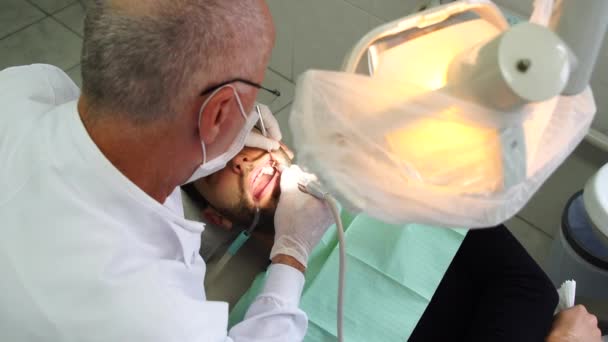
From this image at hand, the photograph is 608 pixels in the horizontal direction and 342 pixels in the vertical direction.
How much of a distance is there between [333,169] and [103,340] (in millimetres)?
498

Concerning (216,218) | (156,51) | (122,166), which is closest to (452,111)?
(156,51)

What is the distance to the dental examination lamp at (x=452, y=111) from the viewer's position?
18.6 inches

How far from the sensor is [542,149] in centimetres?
56

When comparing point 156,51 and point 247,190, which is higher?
point 156,51

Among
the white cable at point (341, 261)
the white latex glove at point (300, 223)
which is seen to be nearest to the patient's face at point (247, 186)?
the white latex glove at point (300, 223)

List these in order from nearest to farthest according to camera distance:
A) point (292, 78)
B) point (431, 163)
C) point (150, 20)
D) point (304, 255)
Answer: point (431, 163) < point (150, 20) < point (304, 255) < point (292, 78)

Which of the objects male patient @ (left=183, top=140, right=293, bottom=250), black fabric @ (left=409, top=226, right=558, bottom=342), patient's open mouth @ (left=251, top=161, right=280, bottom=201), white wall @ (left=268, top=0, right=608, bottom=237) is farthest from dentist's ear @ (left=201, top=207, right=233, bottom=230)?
white wall @ (left=268, top=0, right=608, bottom=237)

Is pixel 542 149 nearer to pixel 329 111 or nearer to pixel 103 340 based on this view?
pixel 329 111

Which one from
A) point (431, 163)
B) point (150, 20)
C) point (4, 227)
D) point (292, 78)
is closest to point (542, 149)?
point (431, 163)

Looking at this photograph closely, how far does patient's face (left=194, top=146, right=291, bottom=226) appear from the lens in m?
1.41

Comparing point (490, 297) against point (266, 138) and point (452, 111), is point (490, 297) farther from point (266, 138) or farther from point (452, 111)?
point (452, 111)

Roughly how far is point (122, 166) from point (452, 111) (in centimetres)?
60

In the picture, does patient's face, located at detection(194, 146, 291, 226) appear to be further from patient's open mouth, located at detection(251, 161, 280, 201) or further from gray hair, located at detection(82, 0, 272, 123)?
gray hair, located at detection(82, 0, 272, 123)

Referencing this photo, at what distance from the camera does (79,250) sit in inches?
33.4
